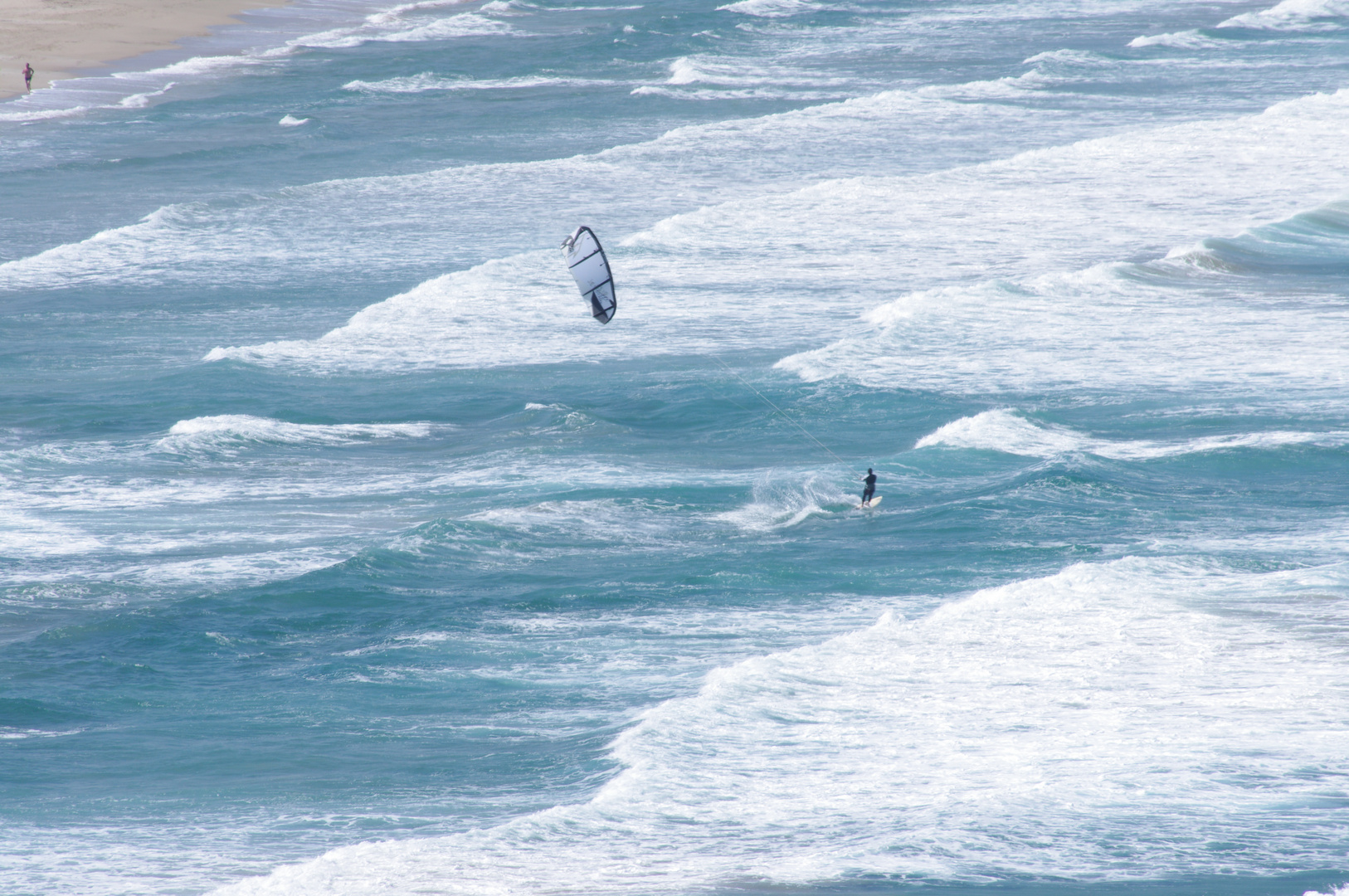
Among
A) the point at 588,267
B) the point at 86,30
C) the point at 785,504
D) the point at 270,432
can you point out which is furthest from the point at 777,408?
the point at 86,30

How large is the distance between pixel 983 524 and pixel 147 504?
10.5 m

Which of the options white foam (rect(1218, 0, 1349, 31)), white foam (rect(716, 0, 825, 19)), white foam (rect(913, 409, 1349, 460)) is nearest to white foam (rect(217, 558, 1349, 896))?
white foam (rect(913, 409, 1349, 460))

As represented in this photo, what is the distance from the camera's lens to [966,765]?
581 inches

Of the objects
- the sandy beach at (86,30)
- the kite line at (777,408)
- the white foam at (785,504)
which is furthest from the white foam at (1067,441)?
the sandy beach at (86,30)

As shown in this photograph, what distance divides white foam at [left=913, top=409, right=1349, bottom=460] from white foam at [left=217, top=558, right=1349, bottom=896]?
466cm

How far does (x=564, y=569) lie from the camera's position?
63.0 ft

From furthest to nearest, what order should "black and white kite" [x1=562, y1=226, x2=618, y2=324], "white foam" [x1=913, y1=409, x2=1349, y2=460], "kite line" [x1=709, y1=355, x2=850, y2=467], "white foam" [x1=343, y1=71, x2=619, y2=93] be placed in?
"white foam" [x1=343, y1=71, x2=619, y2=93] → "kite line" [x1=709, y1=355, x2=850, y2=467] → "white foam" [x1=913, y1=409, x2=1349, y2=460] → "black and white kite" [x1=562, y1=226, x2=618, y2=324]

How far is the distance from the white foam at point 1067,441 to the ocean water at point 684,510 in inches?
3.7

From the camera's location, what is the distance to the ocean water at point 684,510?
14000 millimetres

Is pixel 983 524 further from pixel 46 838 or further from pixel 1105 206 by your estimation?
pixel 1105 206

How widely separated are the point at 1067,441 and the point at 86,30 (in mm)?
48154

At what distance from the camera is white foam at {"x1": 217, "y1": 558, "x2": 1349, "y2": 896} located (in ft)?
43.2

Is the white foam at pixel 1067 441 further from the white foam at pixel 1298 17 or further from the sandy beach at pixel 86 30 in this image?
the white foam at pixel 1298 17

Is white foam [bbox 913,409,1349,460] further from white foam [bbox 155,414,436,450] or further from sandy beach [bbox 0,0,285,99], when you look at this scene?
sandy beach [bbox 0,0,285,99]
